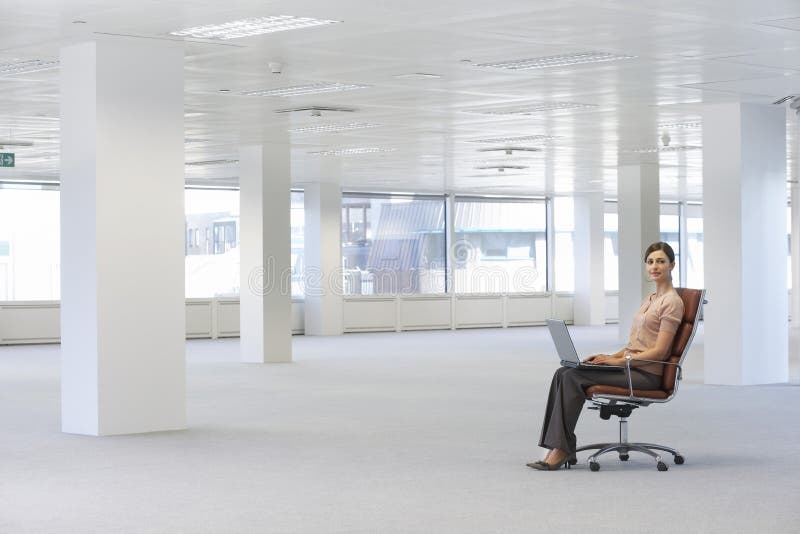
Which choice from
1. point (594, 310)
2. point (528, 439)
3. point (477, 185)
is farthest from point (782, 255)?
point (594, 310)

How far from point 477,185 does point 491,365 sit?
9.87 meters

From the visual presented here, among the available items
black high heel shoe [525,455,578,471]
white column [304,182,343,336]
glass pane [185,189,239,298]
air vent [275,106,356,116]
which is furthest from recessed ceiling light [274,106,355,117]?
glass pane [185,189,239,298]

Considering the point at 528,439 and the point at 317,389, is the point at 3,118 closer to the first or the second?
the point at 317,389

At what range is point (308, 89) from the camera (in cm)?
1336

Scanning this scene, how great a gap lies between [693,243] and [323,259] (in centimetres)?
1282

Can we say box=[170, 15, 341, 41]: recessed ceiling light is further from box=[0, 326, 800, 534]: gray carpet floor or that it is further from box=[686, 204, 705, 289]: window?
box=[686, 204, 705, 289]: window

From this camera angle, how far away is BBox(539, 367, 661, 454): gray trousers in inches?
323

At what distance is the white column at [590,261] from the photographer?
30.3 metres

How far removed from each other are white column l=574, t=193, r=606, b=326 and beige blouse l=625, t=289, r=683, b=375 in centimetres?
2189

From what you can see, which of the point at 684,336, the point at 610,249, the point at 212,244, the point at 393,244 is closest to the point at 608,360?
the point at 684,336

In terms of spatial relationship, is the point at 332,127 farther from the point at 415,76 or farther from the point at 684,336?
the point at 684,336

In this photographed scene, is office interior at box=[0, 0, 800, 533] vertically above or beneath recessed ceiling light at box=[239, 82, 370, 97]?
beneath

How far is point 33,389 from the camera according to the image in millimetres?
14359

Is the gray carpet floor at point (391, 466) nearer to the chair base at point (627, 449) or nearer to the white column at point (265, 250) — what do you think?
the chair base at point (627, 449)
